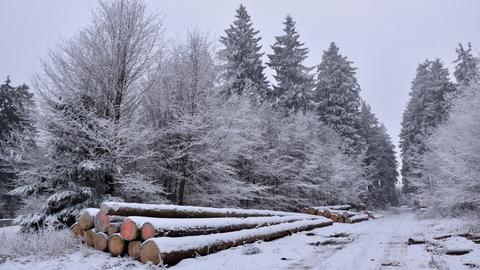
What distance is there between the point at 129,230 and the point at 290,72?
1205 inches

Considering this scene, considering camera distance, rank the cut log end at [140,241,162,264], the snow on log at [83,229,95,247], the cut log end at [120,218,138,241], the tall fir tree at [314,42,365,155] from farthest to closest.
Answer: the tall fir tree at [314,42,365,155] < the snow on log at [83,229,95,247] < the cut log end at [120,218,138,241] < the cut log end at [140,241,162,264]

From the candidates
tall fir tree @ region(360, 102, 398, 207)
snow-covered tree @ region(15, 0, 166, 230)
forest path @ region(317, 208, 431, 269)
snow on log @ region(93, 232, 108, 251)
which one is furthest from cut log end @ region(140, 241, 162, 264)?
tall fir tree @ region(360, 102, 398, 207)

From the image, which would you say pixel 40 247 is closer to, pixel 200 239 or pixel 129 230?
pixel 129 230

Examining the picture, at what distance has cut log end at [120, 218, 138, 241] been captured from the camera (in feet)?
24.0

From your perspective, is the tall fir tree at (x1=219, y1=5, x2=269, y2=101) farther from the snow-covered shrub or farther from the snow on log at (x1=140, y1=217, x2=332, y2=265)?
the snow-covered shrub

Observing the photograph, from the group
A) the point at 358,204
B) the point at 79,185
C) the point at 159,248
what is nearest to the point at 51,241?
the point at 159,248

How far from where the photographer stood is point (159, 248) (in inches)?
269

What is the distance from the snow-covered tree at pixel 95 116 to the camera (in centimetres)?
1243

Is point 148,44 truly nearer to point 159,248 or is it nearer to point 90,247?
point 90,247

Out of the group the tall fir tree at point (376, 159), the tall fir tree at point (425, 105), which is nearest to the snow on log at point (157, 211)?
the tall fir tree at point (425, 105)

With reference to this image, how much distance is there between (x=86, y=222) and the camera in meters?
8.32

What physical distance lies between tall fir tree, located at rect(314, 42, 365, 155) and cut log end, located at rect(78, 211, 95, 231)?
32670 mm

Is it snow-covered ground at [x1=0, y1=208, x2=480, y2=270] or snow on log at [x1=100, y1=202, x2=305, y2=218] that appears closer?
snow-covered ground at [x1=0, y1=208, x2=480, y2=270]

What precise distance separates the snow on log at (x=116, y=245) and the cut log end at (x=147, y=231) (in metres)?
0.48
